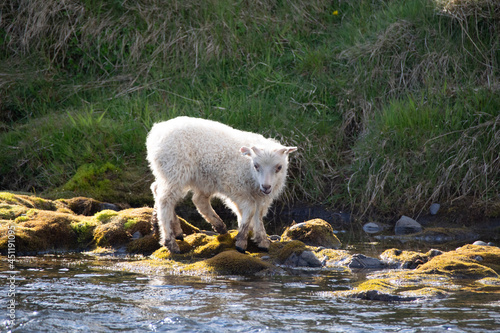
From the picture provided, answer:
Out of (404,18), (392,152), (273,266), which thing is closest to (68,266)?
(273,266)

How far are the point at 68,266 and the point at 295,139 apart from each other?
547cm

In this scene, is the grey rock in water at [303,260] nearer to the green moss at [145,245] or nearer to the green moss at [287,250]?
the green moss at [287,250]

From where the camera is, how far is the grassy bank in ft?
35.0

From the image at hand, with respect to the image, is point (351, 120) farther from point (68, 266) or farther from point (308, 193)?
point (68, 266)

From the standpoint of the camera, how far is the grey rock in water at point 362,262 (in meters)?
7.45

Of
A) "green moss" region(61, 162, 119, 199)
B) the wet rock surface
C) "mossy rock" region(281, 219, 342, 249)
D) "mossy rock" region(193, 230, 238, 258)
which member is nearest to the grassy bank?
"green moss" region(61, 162, 119, 199)

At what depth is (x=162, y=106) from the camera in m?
13.1

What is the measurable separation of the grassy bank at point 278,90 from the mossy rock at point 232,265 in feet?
12.8

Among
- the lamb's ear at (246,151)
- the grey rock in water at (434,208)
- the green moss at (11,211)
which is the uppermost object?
the lamb's ear at (246,151)

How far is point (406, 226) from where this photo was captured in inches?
385

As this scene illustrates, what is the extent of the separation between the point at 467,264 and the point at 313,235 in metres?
2.29

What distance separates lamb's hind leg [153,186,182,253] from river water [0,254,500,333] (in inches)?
39.6

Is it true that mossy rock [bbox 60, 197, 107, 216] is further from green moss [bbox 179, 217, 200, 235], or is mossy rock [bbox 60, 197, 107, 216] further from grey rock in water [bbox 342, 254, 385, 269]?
grey rock in water [bbox 342, 254, 385, 269]

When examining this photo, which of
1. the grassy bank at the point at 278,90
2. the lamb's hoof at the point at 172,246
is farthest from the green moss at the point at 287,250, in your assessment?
the grassy bank at the point at 278,90
